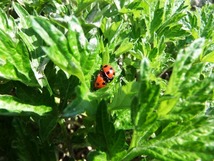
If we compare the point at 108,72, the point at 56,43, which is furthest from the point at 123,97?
the point at 56,43

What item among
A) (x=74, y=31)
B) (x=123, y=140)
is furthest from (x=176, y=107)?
(x=74, y=31)

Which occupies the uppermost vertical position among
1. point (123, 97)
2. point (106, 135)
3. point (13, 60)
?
point (13, 60)

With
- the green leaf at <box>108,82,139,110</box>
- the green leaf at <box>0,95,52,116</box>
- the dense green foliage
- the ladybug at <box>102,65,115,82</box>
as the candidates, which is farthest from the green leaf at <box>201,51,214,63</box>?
the green leaf at <box>0,95,52,116</box>

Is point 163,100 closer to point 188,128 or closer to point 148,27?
point 188,128

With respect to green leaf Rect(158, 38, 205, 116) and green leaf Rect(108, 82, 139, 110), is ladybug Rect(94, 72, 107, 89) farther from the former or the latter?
green leaf Rect(158, 38, 205, 116)

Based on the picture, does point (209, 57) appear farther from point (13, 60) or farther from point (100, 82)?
point (13, 60)

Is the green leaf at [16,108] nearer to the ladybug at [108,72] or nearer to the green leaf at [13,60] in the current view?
the green leaf at [13,60]

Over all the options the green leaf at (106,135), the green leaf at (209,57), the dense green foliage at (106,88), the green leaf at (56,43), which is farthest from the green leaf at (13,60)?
the green leaf at (209,57)
